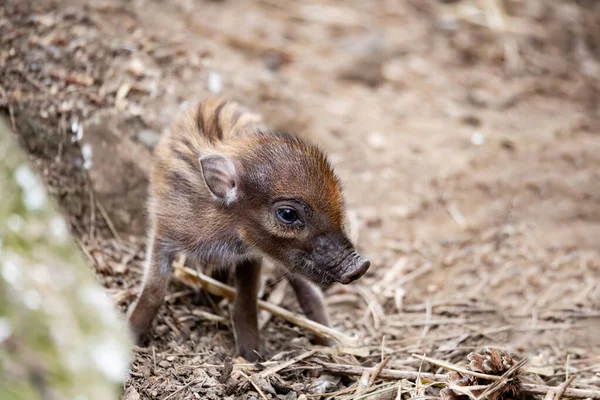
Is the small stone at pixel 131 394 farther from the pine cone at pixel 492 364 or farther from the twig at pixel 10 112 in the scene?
the twig at pixel 10 112

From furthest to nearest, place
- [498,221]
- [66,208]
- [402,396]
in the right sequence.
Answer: [498,221]
[66,208]
[402,396]

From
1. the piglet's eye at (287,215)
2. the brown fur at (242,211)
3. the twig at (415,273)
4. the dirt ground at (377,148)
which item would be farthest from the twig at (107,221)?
the twig at (415,273)

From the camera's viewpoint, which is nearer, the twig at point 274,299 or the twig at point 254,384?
the twig at point 254,384

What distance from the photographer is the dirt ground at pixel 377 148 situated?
496 cm

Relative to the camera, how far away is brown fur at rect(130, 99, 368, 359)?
4.34 m

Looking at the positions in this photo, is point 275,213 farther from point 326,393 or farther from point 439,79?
point 439,79

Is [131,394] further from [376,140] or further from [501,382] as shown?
[376,140]

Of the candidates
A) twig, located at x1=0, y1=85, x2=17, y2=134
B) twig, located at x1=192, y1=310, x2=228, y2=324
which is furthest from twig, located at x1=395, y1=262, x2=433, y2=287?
twig, located at x1=0, y1=85, x2=17, y2=134

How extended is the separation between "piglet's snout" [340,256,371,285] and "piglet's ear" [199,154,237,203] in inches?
34.5

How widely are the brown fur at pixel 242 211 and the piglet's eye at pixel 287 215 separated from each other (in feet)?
0.04

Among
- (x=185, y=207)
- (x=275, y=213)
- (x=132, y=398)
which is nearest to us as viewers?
(x=132, y=398)

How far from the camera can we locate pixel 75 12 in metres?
6.15

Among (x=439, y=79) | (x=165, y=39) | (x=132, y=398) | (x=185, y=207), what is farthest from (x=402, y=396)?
(x=439, y=79)

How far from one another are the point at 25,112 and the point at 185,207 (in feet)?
4.74
